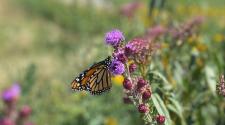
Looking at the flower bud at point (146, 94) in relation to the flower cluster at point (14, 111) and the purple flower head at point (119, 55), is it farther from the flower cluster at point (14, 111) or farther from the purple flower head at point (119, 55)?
the flower cluster at point (14, 111)

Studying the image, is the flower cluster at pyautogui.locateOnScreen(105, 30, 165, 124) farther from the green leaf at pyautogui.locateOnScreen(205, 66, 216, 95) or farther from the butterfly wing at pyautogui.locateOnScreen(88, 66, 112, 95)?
the green leaf at pyautogui.locateOnScreen(205, 66, 216, 95)

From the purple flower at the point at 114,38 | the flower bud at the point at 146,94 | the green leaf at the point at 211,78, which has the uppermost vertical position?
the green leaf at the point at 211,78

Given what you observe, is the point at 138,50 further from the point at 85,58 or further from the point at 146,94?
the point at 85,58

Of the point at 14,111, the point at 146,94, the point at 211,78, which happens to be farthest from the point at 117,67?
the point at 14,111

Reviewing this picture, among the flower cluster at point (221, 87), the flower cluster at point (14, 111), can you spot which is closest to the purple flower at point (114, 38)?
the flower cluster at point (221, 87)

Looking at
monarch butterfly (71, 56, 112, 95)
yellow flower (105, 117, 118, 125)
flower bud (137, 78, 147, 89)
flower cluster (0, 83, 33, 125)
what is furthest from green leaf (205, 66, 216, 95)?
flower bud (137, 78, 147, 89)
